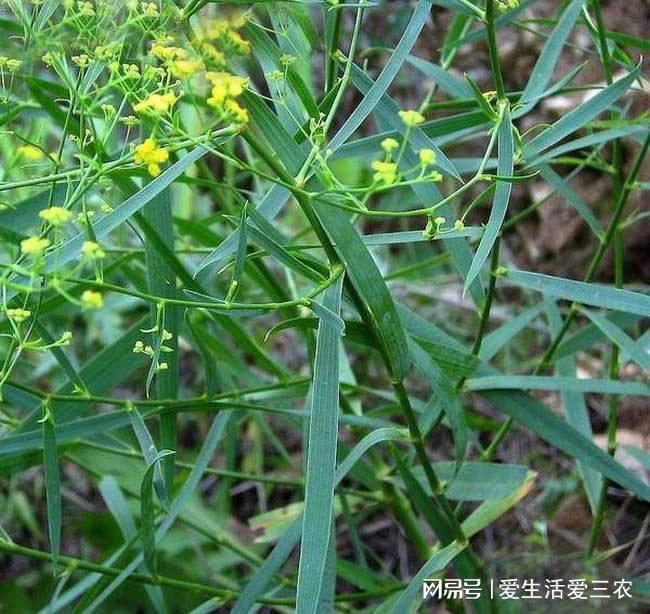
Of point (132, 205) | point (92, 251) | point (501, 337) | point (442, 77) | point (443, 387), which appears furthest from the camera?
point (501, 337)

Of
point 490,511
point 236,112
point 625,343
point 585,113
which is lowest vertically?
point 490,511

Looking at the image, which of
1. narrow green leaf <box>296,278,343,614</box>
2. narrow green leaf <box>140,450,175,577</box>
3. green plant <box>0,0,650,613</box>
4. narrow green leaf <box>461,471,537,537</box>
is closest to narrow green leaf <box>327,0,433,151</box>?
green plant <box>0,0,650,613</box>

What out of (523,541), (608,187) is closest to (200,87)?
(523,541)

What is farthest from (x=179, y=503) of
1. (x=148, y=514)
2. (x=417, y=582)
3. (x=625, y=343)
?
(x=625, y=343)

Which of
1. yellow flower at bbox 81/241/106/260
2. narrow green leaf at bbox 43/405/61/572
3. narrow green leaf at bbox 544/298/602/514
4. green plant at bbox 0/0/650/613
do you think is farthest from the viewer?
narrow green leaf at bbox 544/298/602/514

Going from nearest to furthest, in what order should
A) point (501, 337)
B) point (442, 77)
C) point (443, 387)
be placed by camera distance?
point (443, 387) < point (442, 77) < point (501, 337)

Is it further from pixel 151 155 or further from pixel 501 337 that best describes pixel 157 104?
pixel 501 337

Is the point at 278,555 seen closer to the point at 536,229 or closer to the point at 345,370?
the point at 345,370

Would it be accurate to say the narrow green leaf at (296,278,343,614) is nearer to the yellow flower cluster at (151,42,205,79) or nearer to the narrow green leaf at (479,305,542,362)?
the yellow flower cluster at (151,42,205,79)

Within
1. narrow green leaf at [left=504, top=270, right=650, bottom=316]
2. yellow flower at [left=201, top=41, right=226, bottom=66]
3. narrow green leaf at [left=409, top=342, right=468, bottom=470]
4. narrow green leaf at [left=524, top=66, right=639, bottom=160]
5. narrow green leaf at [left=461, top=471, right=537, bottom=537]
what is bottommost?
narrow green leaf at [left=461, top=471, right=537, bottom=537]

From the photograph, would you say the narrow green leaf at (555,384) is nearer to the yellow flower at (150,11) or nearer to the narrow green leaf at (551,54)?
the narrow green leaf at (551,54)

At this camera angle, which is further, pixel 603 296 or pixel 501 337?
pixel 501 337
